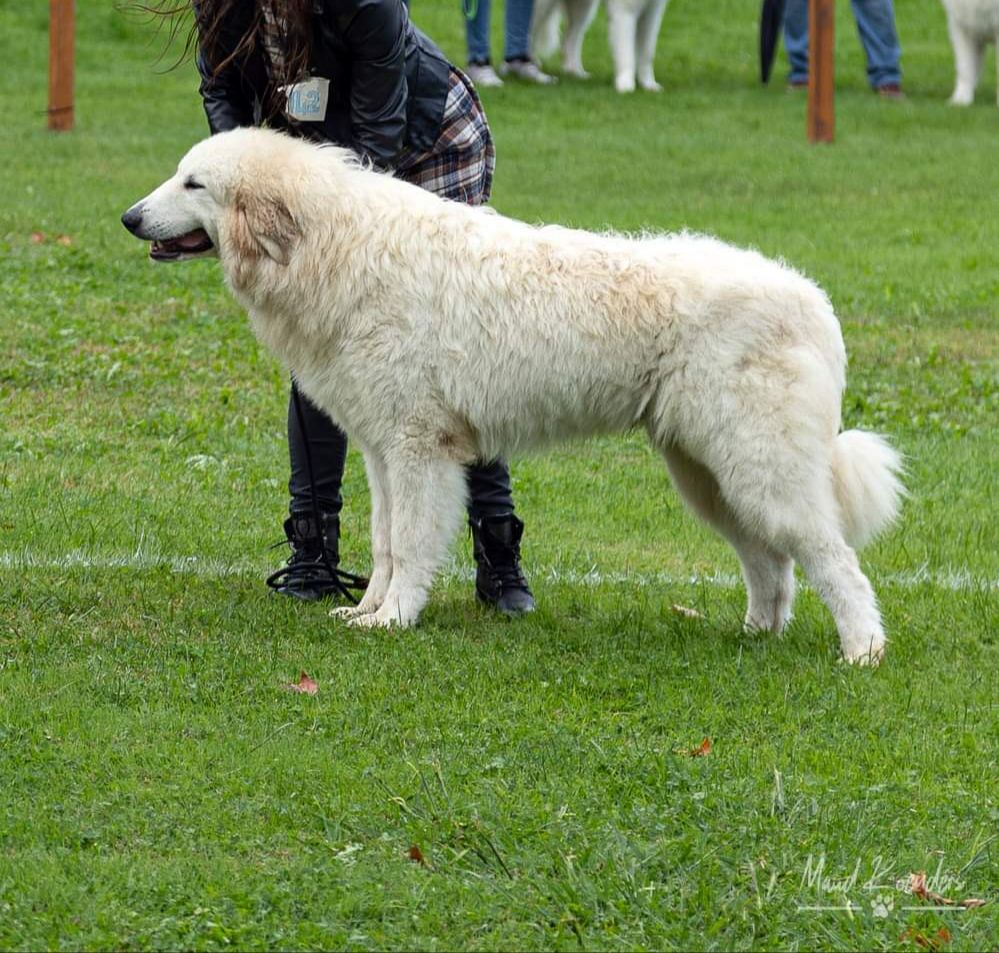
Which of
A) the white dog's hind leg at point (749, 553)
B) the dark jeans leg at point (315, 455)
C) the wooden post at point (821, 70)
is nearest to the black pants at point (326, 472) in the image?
the dark jeans leg at point (315, 455)

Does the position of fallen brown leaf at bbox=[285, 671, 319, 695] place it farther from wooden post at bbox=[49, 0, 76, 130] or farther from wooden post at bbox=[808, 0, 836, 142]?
wooden post at bbox=[808, 0, 836, 142]

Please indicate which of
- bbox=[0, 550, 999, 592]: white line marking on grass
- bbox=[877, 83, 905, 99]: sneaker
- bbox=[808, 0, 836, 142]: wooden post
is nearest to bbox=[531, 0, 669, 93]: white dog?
bbox=[877, 83, 905, 99]: sneaker

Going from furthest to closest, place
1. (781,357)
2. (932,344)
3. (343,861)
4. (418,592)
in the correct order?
(932,344) → (418,592) → (781,357) → (343,861)

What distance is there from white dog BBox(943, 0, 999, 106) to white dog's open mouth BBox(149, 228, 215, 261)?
13617mm

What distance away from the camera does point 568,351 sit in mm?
5840

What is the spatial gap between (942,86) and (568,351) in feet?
50.7

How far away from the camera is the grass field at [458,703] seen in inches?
157

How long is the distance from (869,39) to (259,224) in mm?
14743

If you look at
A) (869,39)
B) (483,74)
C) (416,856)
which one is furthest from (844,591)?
(869,39)

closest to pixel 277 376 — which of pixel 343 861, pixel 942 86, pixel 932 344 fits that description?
pixel 932 344

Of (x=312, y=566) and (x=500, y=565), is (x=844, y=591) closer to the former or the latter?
(x=500, y=565)

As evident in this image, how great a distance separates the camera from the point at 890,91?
63.5 ft

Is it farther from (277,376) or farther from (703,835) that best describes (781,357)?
(277,376)

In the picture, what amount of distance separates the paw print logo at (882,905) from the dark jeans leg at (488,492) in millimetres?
2851
